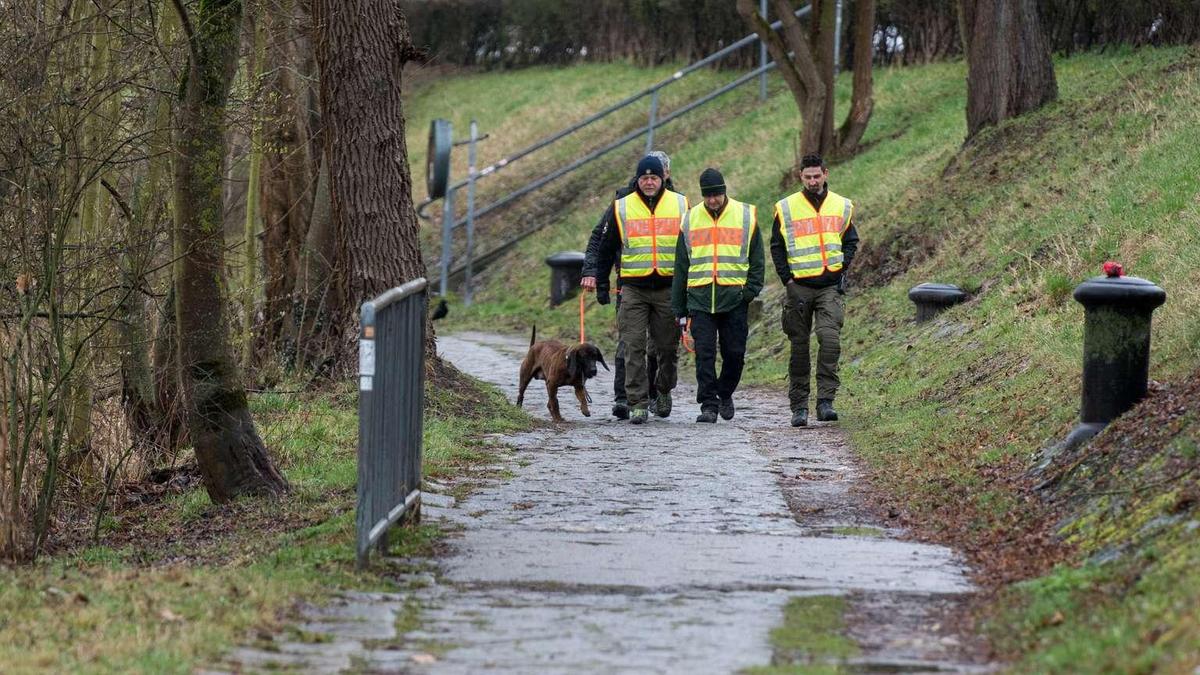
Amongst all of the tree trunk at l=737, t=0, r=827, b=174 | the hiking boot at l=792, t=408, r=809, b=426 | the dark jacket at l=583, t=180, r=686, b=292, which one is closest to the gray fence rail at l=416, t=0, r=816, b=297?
the tree trunk at l=737, t=0, r=827, b=174

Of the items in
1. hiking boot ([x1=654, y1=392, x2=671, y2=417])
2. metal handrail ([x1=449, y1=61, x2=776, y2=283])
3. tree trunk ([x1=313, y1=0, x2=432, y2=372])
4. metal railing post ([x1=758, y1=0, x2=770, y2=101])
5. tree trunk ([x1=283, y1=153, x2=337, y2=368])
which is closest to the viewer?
tree trunk ([x1=313, y1=0, x2=432, y2=372])

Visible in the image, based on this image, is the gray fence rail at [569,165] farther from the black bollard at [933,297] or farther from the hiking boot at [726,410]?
the hiking boot at [726,410]

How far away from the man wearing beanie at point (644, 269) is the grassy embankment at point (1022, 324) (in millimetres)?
1782

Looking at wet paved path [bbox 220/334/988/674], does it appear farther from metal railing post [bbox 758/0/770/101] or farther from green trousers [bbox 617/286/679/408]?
metal railing post [bbox 758/0/770/101]

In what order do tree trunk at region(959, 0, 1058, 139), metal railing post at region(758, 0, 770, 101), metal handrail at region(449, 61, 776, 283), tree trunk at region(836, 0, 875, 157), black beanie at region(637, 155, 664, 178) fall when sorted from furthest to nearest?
1. metal railing post at region(758, 0, 770, 101)
2. metal handrail at region(449, 61, 776, 283)
3. tree trunk at region(836, 0, 875, 157)
4. tree trunk at region(959, 0, 1058, 139)
5. black beanie at region(637, 155, 664, 178)

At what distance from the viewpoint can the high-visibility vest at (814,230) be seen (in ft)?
45.7

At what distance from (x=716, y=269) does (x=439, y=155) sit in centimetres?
1404

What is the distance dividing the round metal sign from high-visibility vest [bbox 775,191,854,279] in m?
13.4

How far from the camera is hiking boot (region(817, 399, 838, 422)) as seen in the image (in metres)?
14.3

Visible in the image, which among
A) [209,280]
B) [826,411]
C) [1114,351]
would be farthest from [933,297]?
[209,280]

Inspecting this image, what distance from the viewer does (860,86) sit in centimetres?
2681

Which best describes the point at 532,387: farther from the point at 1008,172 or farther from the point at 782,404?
the point at 1008,172

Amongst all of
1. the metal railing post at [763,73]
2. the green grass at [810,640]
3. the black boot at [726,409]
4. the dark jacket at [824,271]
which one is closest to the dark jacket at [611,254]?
the dark jacket at [824,271]

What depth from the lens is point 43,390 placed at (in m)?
9.72
